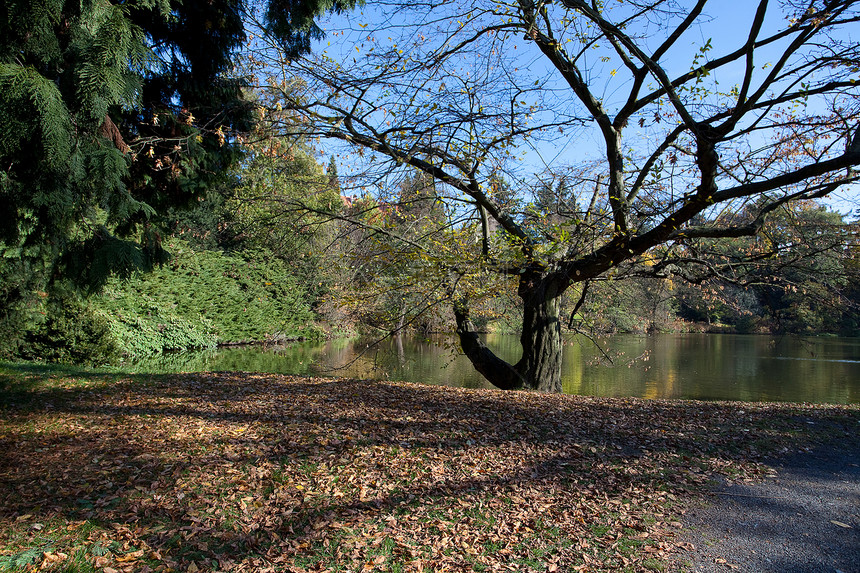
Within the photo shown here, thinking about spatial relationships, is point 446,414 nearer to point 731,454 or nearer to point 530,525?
point 530,525

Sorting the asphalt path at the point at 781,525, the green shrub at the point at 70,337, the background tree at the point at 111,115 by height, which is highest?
the background tree at the point at 111,115

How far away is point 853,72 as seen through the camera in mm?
5422

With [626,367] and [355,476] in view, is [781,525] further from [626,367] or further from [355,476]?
[626,367]

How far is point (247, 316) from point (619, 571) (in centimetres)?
1731

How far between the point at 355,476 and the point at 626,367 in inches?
517

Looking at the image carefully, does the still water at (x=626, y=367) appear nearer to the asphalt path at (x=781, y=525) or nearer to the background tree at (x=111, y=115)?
the background tree at (x=111, y=115)

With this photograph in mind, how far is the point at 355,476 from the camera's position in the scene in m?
3.82

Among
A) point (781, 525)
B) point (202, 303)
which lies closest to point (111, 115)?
point (781, 525)

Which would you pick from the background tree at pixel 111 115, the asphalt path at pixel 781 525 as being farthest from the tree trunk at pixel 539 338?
the background tree at pixel 111 115

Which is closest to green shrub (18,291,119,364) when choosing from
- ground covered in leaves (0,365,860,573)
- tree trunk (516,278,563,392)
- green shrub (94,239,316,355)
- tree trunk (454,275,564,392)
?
green shrub (94,239,316,355)

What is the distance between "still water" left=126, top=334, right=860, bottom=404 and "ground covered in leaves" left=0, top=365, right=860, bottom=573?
356 centimetres

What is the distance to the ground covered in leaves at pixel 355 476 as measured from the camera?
9.45 ft

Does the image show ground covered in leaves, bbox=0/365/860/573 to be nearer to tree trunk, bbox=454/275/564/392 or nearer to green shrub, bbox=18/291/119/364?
tree trunk, bbox=454/275/564/392

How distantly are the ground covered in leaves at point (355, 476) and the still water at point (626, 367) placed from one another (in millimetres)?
3563
